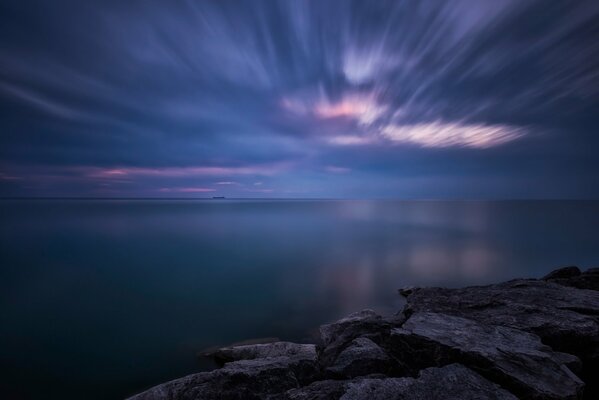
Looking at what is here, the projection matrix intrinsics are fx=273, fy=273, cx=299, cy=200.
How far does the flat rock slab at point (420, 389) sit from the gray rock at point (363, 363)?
0.83 metres

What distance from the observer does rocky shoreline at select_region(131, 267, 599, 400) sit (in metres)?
5.02

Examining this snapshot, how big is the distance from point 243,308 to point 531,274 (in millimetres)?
27380

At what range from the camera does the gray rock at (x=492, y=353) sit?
4.96m

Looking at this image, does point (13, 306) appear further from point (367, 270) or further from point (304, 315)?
point (367, 270)

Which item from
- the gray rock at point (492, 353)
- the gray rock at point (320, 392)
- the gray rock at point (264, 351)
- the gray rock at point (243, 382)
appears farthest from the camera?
the gray rock at point (264, 351)

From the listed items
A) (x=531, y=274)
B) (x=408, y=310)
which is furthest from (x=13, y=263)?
(x=531, y=274)

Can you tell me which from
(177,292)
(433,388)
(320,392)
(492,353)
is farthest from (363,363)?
(177,292)

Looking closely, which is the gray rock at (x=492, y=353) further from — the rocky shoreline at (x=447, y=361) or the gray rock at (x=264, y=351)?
the gray rock at (x=264, y=351)

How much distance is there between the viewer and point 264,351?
10133 mm

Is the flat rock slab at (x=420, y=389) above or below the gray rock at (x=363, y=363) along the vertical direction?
above

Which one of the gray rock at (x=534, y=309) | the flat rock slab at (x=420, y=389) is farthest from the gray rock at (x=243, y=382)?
the gray rock at (x=534, y=309)

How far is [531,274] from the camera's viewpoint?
26266mm

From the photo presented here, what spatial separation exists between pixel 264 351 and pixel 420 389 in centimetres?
664

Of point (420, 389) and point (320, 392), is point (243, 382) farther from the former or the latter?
point (420, 389)
